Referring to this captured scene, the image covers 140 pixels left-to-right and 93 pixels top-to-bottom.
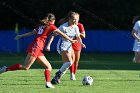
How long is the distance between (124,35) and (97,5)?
15.1 ft

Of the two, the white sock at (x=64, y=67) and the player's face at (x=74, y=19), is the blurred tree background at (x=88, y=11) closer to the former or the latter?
the player's face at (x=74, y=19)

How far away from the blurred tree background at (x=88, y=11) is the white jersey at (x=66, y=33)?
3207 centimetres

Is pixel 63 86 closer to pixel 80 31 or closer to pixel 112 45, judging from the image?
pixel 80 31

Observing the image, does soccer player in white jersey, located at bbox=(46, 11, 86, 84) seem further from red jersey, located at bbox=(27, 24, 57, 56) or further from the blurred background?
the blurred background

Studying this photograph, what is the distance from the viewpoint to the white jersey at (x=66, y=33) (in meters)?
16.6

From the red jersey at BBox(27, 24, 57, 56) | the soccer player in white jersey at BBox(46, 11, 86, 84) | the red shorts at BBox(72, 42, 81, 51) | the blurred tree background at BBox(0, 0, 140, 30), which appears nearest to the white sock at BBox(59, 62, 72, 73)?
the soccer player in white jersey at BBox(46, 11, 86, 84)

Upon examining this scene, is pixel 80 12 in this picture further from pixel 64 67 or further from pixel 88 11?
pixel 64 67

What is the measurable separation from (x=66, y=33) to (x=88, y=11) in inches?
1301

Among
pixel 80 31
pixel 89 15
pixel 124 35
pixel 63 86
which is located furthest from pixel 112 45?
pixel 63 86

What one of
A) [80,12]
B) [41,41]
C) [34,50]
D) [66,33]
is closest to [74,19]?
[66,33]

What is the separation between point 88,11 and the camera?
1962 inches

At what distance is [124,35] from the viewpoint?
46375mm

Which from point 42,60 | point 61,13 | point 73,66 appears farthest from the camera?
point 61,13

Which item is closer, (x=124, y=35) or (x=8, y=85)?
(x=8, y=85)
